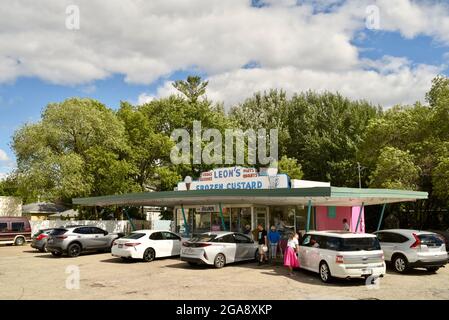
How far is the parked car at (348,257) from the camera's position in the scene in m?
13.3

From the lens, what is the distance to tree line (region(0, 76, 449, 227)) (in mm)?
30469

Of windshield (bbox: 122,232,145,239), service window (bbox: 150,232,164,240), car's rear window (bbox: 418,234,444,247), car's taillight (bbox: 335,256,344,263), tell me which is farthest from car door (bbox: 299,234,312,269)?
windshield (bbox: 122,232,145,239)

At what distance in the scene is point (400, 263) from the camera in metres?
16.0

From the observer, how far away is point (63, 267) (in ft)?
59.0

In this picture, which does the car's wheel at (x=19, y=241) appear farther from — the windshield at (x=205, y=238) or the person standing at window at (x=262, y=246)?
the person standing at window at (x=262, y=246)

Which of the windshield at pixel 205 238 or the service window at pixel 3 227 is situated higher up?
the windshield at pixel 205 238

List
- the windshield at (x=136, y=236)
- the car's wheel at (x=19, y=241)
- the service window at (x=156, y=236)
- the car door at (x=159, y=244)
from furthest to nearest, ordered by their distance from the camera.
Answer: the car's wheel at (x=19, y=241) → the service window at (x=156, y=236) → the car door at (x=159, y=244) → the windshield at (x=136, y=236)

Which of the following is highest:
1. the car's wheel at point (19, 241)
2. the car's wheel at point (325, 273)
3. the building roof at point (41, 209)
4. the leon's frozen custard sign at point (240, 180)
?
the leon's frozen custard sign at point (240, 180)

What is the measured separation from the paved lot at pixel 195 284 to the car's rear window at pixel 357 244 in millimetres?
1111

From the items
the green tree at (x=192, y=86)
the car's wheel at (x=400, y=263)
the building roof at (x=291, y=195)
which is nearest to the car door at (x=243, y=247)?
the building roof at (x=291, y=195)

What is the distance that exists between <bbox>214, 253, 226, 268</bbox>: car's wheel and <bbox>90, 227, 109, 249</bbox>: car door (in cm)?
866

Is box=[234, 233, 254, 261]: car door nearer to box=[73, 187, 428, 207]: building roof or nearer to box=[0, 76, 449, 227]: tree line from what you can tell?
box=[73, 187, 428, 207]: building roof
